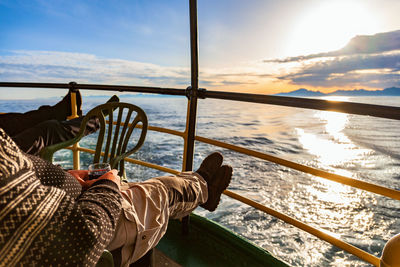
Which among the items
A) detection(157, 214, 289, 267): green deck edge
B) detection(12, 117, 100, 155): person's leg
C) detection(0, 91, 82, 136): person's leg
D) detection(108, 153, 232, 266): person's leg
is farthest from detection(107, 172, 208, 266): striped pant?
detection(0, 91, 82, 136): person's leg

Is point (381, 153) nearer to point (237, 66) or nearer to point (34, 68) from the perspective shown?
point (237, 66)

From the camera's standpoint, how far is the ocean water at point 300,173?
905 centimetres

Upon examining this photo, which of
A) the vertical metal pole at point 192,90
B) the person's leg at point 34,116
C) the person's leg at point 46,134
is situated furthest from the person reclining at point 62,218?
the person's leg at point 34,116

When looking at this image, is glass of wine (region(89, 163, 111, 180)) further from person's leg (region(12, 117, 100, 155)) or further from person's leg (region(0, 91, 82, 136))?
person's leg (region(0, 91, 82, 136))

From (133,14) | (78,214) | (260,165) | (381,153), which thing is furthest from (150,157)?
(133,14)

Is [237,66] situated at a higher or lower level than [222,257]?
higher

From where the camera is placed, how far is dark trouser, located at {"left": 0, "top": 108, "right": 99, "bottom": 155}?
143 centimetres

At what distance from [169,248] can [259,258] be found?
1.58 ft

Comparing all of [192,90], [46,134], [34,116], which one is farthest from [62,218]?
[34,116]

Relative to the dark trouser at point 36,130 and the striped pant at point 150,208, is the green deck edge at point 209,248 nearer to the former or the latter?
the striped pant at point 150,208

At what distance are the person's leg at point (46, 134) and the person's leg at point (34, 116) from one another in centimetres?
23

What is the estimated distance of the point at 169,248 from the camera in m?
1.42

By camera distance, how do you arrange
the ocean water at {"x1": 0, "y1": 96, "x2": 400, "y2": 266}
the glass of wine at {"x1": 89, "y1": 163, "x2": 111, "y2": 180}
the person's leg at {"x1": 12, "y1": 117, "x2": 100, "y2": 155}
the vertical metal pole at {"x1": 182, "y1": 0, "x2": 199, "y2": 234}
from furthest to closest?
the ocean water at {"x1": 0, "y1": 96, "x2": 400, "y2": 266} < the person's leg at {"x1": 12, "y1": 117, "x2": 100, "y2": 155} < the vertical metal pole at {"x1": 182, "y1": 0, "x2": 199, "y2": 234} < the glass of wine at {"x1": 89, "y1": 163, "x2": 111, "y2": 180}

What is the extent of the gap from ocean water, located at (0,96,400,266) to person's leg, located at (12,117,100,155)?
126cm
